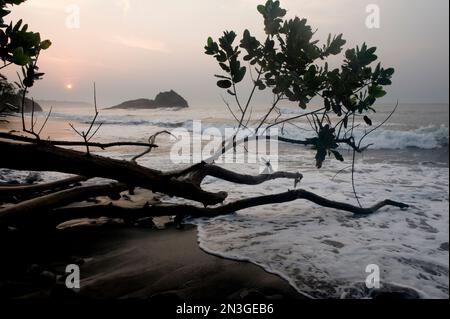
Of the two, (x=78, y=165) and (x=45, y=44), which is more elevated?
(x=45, y=44)

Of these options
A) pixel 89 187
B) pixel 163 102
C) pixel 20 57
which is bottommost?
pixel 89 187

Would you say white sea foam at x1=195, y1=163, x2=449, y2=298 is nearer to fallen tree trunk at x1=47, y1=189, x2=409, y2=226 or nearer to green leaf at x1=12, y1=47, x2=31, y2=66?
fallen tree trunk at x1=47, y1=189, x2=409, y2=226

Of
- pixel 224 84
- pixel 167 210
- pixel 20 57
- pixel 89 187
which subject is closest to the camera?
pixel 20 57

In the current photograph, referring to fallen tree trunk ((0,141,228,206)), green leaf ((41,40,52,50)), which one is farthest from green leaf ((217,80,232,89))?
green leaf ((41,40,52,50))

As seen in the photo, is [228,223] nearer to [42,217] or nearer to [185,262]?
[185,262]

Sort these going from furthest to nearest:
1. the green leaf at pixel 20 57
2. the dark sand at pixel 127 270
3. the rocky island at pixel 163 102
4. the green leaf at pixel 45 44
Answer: the rocky island at pixel 163 102, the dark sand at pixel 127 270, the green leaf at pixel 45 44, the green leaf at pixel 20 57

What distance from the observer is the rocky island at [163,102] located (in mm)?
54747

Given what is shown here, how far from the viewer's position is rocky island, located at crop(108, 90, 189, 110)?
2155 inches

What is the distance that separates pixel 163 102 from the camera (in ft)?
183

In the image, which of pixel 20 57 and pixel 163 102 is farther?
pixel 163 102

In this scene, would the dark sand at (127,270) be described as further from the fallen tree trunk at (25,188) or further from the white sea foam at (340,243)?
the fallen tree trunk at (25,188)

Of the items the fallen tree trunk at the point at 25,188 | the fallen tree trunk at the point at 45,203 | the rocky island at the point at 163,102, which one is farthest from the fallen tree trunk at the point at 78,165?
the rocky island at the point at 163,102

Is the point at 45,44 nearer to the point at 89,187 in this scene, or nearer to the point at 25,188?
the point at 89,187

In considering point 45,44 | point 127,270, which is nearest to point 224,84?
point 45,44
